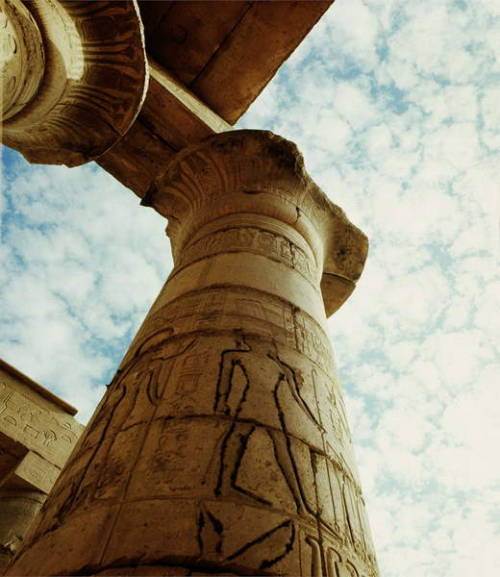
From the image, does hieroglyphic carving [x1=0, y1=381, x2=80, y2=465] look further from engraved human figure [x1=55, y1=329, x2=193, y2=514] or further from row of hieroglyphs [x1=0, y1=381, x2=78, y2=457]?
engraved human figure [x1=55, y1=329, x2=193, y2=514]

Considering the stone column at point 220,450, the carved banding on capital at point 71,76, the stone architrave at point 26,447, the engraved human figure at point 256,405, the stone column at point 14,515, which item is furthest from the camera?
the stone architrave at point 26,447

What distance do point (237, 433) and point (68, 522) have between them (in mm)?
510

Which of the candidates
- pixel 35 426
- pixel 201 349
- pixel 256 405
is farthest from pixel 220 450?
pixel 35 426

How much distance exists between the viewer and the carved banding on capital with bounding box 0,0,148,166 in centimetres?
240

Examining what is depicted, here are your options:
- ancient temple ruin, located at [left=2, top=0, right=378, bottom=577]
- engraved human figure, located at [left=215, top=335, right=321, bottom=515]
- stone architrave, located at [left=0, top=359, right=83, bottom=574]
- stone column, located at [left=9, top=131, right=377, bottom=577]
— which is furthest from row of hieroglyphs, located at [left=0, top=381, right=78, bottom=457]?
engraved human figure, located at [left=215, top=335, right=321, bottom=515]

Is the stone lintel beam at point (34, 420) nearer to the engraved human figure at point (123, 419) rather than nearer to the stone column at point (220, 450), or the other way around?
the stone column at point (220, 450)

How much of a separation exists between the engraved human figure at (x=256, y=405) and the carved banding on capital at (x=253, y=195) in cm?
165

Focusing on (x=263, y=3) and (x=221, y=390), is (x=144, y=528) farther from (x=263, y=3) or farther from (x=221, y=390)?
(x=263, y=3)

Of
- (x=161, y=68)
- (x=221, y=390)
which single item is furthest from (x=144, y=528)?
(x=161, y=68)

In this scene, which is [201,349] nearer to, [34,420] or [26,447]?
[26,447]

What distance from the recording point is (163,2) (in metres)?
4.89

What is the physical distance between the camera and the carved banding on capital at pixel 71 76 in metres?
2.40

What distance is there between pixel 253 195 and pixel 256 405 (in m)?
2.22

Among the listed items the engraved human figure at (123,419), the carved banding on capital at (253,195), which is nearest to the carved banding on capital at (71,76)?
the carved banding on capital at (253,195)
